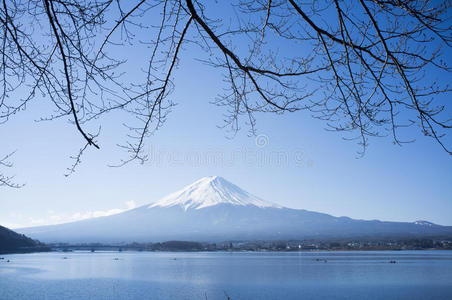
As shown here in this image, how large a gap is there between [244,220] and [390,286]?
5263 inches

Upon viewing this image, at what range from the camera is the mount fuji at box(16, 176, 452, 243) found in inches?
5276

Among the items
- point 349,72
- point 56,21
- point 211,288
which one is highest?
point 56,21

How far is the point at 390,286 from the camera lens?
2653 centimetres

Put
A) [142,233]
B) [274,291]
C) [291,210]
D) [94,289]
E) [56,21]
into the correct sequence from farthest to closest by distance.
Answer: [291,210]
[142,233]
[94,289]
[274,291]
[56,21]

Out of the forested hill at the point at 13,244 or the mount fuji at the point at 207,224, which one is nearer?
the forested hill at the point at 13,244

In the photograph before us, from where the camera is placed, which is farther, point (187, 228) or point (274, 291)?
point (187, 228)

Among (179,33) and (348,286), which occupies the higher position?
(179,33)

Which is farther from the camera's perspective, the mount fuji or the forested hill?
the mount fuji

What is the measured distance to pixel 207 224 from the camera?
155750 millimetres

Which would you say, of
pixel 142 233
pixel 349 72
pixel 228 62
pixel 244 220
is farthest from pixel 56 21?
pixel 244 220

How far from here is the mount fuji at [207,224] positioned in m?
134

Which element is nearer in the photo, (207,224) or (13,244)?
(13,244)

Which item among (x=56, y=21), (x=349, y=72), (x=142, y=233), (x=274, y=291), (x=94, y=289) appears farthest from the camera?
(x=142, y=233)

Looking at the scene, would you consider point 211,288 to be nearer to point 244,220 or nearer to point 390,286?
point 390,286
